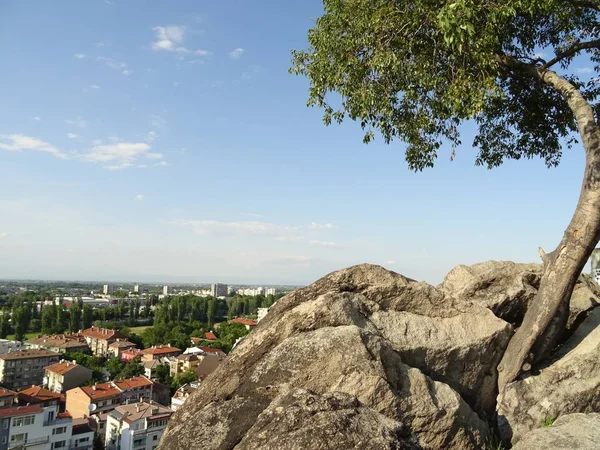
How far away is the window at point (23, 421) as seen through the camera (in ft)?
161

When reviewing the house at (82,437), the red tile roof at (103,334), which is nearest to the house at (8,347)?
the red tile roof at (103,334)

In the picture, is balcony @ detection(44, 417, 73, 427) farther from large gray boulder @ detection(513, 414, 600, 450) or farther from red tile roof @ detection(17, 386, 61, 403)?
large gray boulder @ detection(513, 414, 600, 450)

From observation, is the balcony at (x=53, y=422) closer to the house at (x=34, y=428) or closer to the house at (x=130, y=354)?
the house at (x=34, y=428)

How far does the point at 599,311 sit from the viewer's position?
32.0 feet

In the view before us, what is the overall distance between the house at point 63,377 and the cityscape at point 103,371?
0.54 feet

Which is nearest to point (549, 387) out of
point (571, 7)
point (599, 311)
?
point (599, 311)

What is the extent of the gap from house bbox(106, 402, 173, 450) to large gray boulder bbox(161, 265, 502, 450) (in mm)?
51325

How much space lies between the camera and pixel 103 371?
88.8 meters

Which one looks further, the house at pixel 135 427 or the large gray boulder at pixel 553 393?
the house at pixel 135 427

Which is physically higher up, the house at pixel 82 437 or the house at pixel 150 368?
the house at pixel 150 368

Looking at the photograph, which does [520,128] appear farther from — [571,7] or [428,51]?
[428,51]

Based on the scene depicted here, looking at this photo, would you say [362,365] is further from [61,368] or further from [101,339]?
[101,339]

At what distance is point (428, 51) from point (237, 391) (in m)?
8.02

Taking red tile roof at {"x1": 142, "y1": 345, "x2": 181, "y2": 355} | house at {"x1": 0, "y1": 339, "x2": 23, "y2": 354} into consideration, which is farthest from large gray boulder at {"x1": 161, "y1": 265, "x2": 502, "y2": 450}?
house at {"x1": 0, "y1": 339, "x2": 23, "y2": 354}
